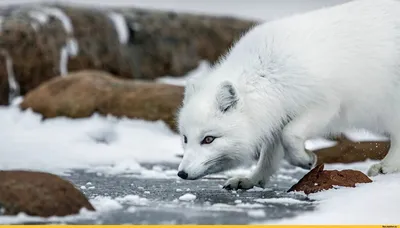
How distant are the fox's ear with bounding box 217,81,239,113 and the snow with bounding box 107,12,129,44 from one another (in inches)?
258

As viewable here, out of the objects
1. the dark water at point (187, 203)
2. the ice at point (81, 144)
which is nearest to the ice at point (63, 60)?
the ice at point (81, 144)

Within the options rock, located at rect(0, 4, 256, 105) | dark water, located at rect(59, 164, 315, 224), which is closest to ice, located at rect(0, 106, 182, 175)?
dark water, located at rect(59, 164, 315, 224)

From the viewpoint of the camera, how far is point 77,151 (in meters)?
6.67

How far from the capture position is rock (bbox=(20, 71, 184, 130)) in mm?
7672

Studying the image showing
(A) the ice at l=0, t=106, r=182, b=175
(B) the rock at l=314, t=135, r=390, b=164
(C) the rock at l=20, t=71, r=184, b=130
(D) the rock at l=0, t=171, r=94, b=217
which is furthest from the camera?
(C) the rock at l=20, t=71, r=184, b=130

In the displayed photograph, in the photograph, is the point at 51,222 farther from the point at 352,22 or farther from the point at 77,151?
the point at 77,151

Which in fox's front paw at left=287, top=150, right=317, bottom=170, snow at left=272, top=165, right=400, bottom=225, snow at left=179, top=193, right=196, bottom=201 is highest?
fox's front paw at left=287, top=150, right=317, bottom=170

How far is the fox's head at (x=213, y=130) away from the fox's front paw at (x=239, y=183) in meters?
0.44

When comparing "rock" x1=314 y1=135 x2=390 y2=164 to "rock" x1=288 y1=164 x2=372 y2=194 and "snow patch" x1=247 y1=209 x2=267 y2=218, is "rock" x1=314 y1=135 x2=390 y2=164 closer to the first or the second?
"rock" x1=288 y1=164 x2=372 y2=194

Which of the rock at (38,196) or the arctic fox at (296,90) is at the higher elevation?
the arctic fox at (296,90)

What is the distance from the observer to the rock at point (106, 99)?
7672 mm

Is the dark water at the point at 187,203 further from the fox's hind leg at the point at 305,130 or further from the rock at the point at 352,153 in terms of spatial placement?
the rock at the point at 352,153

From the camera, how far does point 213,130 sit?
14.2 feet

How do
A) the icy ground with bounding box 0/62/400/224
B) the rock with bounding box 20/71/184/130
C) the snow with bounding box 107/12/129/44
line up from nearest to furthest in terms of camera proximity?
the icy ground with bounding box 0/62/400/224
the rock with bounding box 20/71/184/130
the snow with bounding box 107/12/129/44
